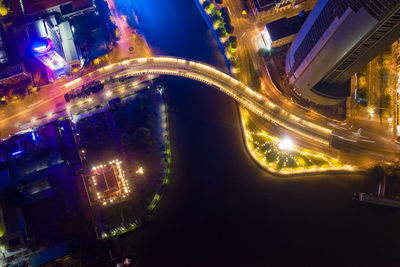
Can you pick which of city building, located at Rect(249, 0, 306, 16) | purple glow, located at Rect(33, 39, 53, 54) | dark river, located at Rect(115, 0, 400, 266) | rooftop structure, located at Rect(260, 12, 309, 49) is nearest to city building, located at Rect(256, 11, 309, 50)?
rooftop structure, located at Rect(260, 12, 309, 49)

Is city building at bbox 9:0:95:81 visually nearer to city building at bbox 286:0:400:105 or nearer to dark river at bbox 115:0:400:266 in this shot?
dark river at bbox 115:0:400:266

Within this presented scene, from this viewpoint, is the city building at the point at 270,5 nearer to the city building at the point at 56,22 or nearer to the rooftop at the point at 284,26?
the rooftop at the point at 284,26

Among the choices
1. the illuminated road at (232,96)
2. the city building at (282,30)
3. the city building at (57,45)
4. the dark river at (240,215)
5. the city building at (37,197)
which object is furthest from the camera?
the city building at (282,30)

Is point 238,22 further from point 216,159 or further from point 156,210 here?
point 156,210

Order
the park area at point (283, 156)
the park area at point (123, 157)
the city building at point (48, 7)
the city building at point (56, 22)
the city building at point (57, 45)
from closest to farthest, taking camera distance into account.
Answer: the park area at point (123, 157)
the city building at point (57, 45)
the park area at point (283, 156)
the city building at point (56, 22)
the city building at point (48, 7)

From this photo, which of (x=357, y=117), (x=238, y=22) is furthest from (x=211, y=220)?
(x=238, y=22)

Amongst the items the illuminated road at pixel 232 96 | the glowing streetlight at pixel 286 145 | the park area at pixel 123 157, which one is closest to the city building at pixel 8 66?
the illuminated road at pixel 232 96
